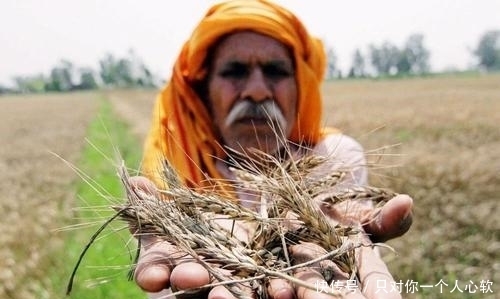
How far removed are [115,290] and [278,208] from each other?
255cm

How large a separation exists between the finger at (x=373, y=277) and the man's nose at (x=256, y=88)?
3.50ft

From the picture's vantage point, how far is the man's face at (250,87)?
258 cm

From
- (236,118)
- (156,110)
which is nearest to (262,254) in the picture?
(236,118)

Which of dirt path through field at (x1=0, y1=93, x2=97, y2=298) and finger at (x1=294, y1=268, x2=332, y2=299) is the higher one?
finger at (x1=294, y1=268, x2=332, y2=299)

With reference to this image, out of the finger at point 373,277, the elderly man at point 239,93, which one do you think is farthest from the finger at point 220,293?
the elderly man at point 239,93

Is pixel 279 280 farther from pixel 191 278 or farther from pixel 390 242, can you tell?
pixel 390 242

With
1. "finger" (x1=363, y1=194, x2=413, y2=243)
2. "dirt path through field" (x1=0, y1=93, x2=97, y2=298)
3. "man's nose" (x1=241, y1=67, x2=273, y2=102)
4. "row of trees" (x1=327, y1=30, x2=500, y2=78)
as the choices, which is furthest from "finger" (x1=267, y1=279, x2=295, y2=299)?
"row of trees" (x1=327, y1=30, x2=500, y2=78)

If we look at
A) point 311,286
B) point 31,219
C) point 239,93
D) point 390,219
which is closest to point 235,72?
point 239,93

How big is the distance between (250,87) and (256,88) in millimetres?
28

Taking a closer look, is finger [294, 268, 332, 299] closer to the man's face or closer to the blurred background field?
the blurred background field

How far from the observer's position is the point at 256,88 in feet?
8.44

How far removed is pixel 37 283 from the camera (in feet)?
13.1

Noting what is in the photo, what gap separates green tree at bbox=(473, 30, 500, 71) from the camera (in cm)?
10356

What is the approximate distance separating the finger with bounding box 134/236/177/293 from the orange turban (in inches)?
36.8
